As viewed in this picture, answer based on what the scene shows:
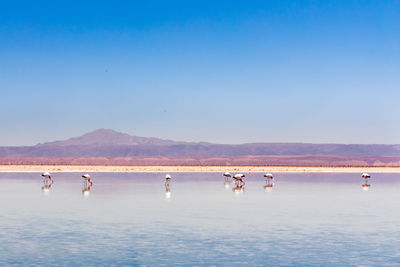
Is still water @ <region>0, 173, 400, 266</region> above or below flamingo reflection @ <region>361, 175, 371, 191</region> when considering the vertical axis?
below

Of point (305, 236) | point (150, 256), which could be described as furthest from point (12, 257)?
point (305, 236)

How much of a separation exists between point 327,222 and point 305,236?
519 centimetres

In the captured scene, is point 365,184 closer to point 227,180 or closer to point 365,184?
point 365,184

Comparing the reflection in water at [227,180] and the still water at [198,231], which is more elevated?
the reflection in water at [227,180]

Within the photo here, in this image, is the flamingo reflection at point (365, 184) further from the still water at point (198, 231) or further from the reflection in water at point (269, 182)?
the still water at point (198, 231)

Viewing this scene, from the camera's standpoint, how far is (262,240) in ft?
81.9

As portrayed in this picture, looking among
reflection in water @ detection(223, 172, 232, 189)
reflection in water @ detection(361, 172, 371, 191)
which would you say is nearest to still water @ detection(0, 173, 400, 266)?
reflection in water @ detection(361, 172, 371, 191)

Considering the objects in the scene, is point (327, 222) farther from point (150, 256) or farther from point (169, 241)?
point (150, 256)

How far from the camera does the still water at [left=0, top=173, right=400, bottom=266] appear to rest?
21.4 m

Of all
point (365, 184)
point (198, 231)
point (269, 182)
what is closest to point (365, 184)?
point (365, 184)

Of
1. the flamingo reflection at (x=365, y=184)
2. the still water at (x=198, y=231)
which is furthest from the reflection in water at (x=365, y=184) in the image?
the still water at (x=198, y=231)

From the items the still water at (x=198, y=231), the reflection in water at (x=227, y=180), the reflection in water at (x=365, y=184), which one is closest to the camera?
the still water at (x=198, y=231)

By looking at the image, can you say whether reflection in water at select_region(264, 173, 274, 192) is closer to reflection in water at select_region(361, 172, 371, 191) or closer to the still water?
reflection in water at select_region(361, 172, 371, 191)

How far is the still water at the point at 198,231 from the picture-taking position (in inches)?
843
